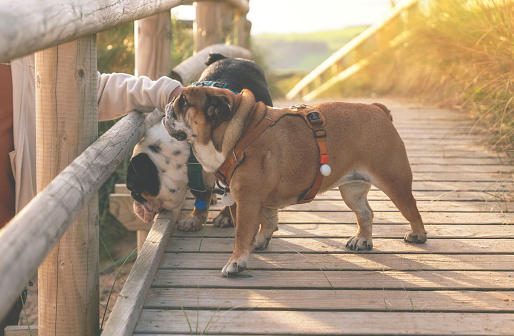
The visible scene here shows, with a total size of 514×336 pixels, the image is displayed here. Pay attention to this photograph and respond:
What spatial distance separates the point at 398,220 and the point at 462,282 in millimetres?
948

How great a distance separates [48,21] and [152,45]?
2.28m

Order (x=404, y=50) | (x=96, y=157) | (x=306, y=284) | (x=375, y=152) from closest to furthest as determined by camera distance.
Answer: (x=96, y=157), (x=306, y=284), (x=375, y=152), (x=404, y=50)

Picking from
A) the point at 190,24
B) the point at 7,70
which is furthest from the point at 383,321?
the point at 190,24

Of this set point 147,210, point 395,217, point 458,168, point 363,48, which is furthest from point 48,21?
point 363,48

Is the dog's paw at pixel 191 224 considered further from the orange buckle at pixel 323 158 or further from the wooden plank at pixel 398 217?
the orange buckle at pixel 323 158

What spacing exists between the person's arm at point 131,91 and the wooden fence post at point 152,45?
66 centimetres

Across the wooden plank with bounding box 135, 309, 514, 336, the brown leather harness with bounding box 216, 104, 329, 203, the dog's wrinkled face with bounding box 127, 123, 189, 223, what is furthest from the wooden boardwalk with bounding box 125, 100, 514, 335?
the brown leather harness with bounding box 216, 104, 329, 203

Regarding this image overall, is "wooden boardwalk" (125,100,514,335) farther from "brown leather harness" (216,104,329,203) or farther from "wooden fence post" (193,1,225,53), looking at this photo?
"wooden fence post" (193,1,225,53)

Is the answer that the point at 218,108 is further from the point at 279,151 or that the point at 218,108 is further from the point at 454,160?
the point at 454,160

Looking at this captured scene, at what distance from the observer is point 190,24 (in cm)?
716

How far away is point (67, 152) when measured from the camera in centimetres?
212

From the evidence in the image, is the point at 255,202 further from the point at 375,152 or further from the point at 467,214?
the point at 467,214

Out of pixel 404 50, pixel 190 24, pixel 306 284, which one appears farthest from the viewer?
pixel 404 50

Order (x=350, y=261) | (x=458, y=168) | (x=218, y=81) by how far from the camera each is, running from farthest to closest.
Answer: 1. (x=458, y=168)
2. (x=218, y=81)
3. (x=350, y=261)
